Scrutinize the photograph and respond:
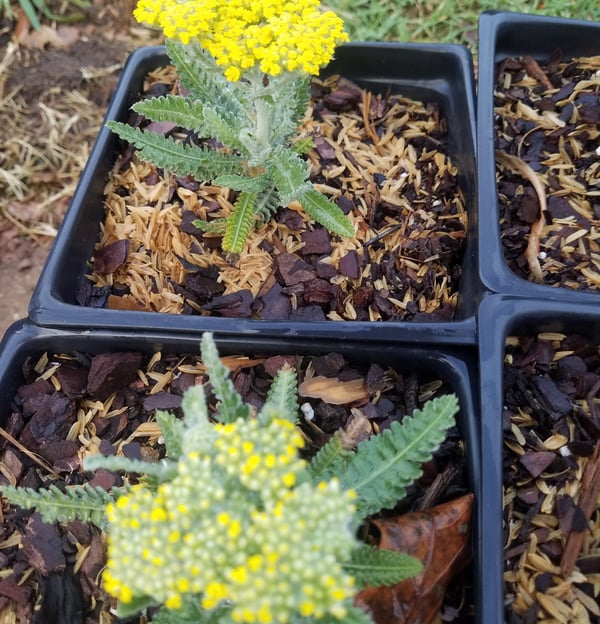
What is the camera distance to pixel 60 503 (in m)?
1.24

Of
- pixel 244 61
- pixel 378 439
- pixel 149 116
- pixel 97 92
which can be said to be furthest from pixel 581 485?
pixel 97 92

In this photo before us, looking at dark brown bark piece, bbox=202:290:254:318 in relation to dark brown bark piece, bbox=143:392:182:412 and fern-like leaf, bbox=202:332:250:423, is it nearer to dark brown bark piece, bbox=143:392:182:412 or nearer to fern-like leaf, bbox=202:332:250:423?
dark brown bark piece, bbox=143:392:182:412

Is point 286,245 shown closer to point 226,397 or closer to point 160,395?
point 160,395

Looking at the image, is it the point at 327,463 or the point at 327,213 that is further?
the point at 327,213

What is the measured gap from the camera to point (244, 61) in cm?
136

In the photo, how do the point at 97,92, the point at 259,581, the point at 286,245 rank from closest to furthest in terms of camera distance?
the point at 259,581
the point at 286,245
the point at 97,92

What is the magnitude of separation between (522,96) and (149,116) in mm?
1244

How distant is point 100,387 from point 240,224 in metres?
0.58

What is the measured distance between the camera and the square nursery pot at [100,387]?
1.53 meters

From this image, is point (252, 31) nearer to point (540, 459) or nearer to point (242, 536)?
point (242, 536)

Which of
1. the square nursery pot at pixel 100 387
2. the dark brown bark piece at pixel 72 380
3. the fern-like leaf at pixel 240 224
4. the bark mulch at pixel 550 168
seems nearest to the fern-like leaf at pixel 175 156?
the fern-like leaf at pixel 240 224

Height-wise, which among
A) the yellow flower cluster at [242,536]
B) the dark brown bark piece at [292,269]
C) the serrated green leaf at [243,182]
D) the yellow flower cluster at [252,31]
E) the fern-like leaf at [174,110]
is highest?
the yellow flower cluster at [252,31]

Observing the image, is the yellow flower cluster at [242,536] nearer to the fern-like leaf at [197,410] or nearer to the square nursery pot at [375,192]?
the fern-like leaf at [197,410]

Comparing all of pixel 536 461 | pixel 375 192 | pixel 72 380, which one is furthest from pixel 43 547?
pixel 375 192
